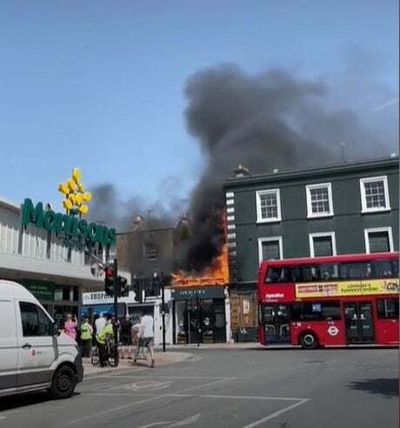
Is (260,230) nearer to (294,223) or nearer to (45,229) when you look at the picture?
(294,223)

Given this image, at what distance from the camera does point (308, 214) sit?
36.0 meters

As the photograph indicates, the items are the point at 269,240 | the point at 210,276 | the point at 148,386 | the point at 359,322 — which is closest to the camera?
the point at 148,386

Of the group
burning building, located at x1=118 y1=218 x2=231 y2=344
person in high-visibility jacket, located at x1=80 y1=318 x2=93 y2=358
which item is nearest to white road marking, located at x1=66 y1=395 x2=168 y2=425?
person in high-visibility jacket, located at x1=80 y1=318 x2=93 y2=358

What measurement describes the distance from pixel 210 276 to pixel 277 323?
11.7 m

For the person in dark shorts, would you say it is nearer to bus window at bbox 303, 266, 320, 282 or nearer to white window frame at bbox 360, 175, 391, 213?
bus window at bbox 303, 266, 320, 282

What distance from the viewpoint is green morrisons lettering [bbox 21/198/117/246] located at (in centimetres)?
2125

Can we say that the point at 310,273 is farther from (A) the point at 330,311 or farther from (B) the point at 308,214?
(B) the point at 308,214

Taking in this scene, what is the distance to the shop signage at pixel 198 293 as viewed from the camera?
37500 mm

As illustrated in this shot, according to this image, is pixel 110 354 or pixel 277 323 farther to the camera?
pixel 277 323

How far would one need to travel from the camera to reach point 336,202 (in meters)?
35.5

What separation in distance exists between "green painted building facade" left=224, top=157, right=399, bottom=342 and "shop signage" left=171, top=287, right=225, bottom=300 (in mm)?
1111

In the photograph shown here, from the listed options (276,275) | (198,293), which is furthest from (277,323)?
(198,293)

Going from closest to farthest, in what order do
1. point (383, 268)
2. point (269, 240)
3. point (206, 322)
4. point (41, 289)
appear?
point (41, 289) < point (383, 268) < point (269, 240) < point (206, 322)

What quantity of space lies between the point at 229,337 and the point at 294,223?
7.70 meters
